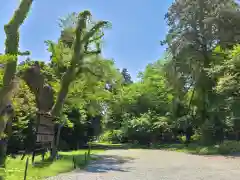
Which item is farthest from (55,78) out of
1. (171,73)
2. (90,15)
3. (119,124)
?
(119,124)

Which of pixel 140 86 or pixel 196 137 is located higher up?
pixel 140 86

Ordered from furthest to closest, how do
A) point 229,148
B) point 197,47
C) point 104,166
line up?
point 197,47, point 229,148, point 104,166

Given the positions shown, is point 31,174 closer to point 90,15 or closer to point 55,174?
point 55,174

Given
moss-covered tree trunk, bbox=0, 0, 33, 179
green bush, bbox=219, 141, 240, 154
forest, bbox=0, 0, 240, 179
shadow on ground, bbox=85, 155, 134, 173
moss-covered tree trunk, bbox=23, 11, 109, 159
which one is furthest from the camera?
green bush, bbox=219, 141, 240, 154

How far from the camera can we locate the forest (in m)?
18.1

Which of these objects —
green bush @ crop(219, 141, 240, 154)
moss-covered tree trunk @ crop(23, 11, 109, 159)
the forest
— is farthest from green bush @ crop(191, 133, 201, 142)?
moss-covered tree trunk @ crop(23, 11, 109, 159)

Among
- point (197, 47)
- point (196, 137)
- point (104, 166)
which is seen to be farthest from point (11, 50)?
point (196, 137)

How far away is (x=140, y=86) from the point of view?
4928 centimetres

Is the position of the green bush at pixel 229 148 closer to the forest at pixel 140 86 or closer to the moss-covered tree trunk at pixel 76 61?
the forest at pixel 140 86

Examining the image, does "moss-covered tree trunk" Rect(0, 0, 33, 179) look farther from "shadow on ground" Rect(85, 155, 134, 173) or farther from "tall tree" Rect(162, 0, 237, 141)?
"tall tree" Rect(162, 0, 237, 141)

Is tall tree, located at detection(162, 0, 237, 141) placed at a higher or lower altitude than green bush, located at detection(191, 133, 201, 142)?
higher

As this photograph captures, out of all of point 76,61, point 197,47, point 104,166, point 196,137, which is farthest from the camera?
point 196,137

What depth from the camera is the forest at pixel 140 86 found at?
1806 cm

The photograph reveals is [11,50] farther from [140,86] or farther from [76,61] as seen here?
[140,86]
